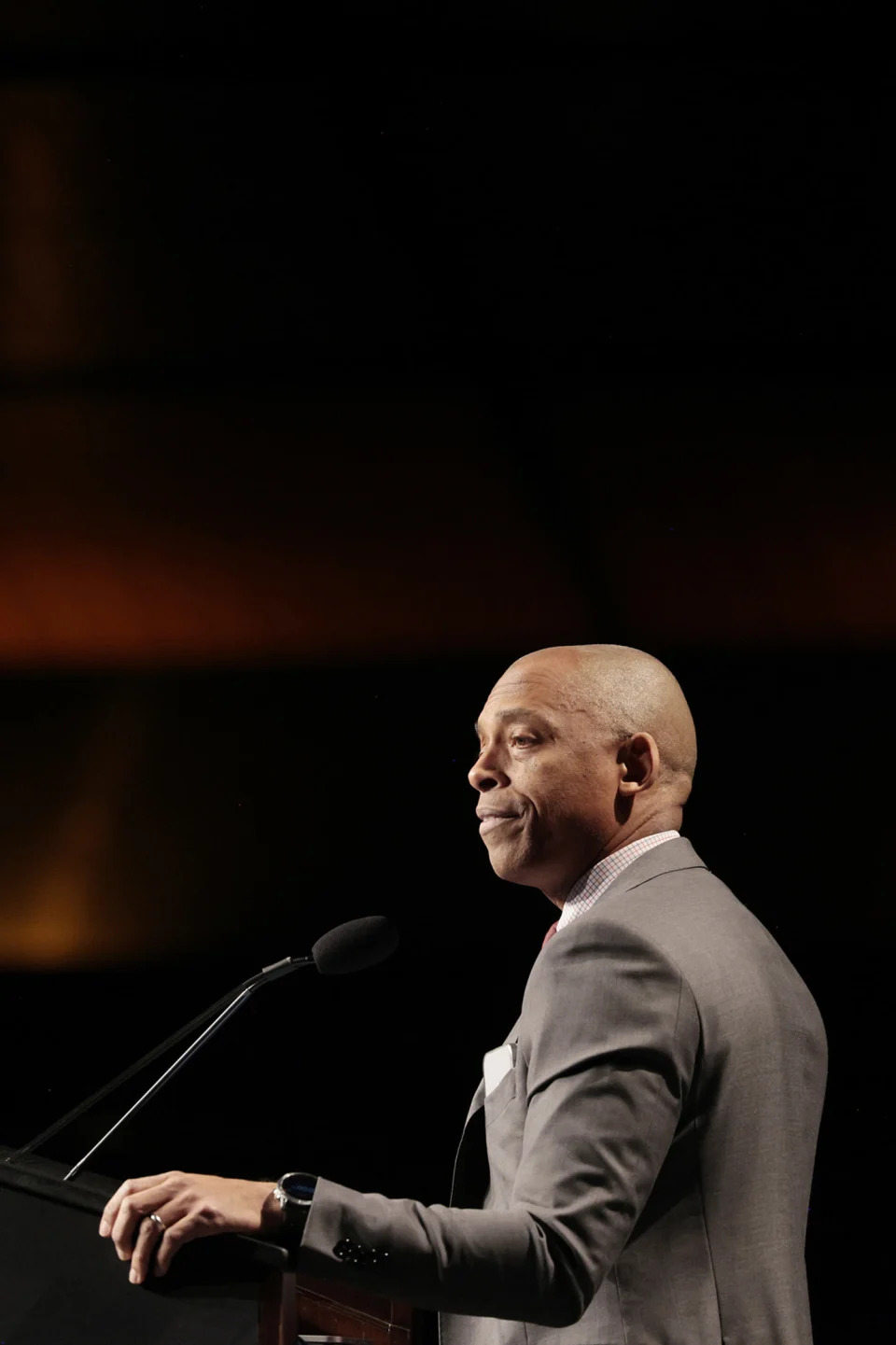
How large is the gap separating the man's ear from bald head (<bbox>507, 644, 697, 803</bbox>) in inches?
0.5

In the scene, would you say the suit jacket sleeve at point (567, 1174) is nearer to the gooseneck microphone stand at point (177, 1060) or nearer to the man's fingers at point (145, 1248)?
the man's fingers at point (145, 1248)

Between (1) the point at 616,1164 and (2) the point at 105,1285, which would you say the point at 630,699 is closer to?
A: (1) the point at 616,1164

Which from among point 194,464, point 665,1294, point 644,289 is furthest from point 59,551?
point 665,1294

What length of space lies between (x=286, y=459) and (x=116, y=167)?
2.10 feet

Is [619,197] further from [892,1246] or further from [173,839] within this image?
[892,1246]

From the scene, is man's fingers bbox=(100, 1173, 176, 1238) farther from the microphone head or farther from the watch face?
the microphone head

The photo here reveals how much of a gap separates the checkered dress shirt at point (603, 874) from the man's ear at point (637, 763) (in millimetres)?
58

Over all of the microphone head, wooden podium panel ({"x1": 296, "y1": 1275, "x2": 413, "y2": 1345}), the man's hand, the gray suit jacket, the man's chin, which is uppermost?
the man's chin

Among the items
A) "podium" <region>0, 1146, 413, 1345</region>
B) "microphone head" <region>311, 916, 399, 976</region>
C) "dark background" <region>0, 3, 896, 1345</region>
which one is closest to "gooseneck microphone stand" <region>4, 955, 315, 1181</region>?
"microphone head" <region>311, 916, 399, 976</region>

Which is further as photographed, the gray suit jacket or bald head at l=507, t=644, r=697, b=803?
bald head at l=507, t=644, r=697, b=803

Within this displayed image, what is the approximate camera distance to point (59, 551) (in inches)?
94.7

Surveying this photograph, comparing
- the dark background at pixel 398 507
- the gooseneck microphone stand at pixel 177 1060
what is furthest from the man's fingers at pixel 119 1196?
the dark background at pixel 398 507

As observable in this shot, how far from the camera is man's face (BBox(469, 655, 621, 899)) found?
1.29m

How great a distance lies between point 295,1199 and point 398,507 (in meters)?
1.60
